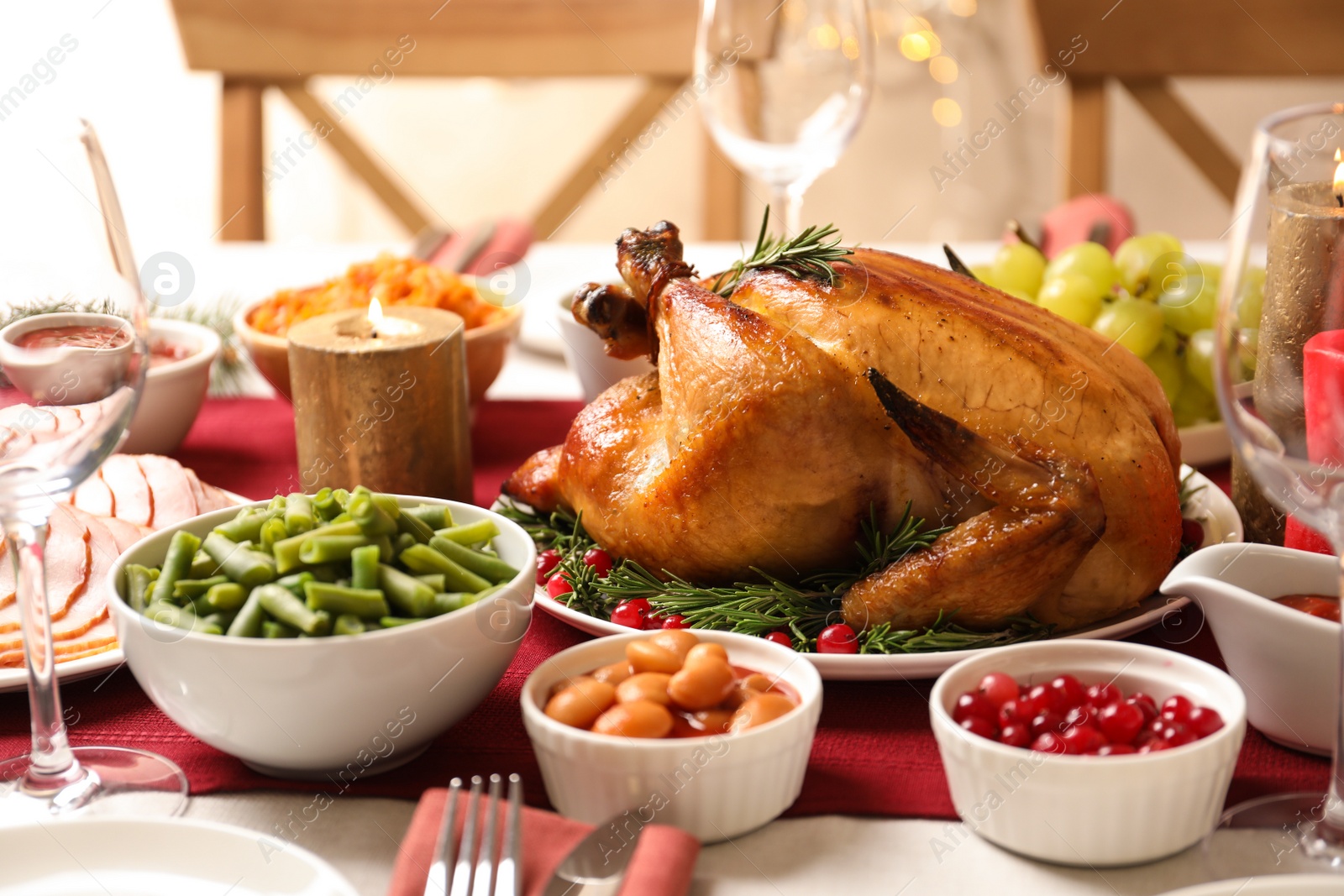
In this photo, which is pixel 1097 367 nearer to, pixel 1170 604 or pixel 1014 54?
pixel 1170 604

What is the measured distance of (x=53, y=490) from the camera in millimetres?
957

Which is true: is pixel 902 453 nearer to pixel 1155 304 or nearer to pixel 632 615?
pixel 632 615

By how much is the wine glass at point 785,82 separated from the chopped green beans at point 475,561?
100cm

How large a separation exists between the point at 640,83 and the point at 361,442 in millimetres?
4176

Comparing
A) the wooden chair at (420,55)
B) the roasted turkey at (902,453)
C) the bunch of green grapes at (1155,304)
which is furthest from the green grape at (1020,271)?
the wooden chair at (420,55)

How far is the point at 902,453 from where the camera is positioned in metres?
1.24

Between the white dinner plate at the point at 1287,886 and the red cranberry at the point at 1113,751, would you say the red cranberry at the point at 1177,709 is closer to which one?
the red cranberry at the point at 1113,751

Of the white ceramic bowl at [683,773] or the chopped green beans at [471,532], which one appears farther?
the chopped green beans at [471,532]

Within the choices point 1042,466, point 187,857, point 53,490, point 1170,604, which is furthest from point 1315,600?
point 53,490

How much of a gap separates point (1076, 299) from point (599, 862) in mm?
1182

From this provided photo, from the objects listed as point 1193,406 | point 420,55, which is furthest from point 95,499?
point 420,55

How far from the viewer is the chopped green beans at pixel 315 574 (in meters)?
1.01

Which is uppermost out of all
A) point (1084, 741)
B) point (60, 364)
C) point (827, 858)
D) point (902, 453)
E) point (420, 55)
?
point (420, 55)

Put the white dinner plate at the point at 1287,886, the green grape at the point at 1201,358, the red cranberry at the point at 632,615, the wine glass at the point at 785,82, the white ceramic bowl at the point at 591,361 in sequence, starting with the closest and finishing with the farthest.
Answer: the white dinner plate at the point at 1287,886 < the red cranberry at the point at 632,615 < the green grape at the point at 1201,358 < the white ceramic bowl at the point at 591,361 < the wine glass at the point at 785,82
